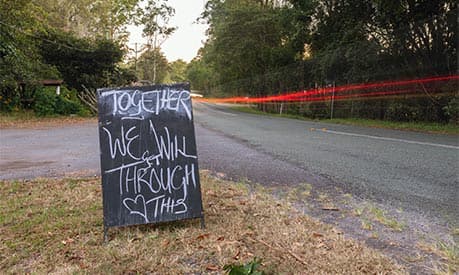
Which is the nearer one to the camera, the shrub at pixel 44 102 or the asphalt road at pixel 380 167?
the asphalt road at pixel 380 167

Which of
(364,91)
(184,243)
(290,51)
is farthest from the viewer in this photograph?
(290,51)

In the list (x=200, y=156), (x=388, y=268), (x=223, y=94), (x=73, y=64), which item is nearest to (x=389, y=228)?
(x=388, y=268)

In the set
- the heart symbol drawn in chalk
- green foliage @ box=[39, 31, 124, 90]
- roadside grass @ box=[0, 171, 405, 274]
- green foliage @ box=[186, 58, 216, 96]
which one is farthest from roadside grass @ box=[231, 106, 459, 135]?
green foliage @ box=[186, 58, 216, 96]

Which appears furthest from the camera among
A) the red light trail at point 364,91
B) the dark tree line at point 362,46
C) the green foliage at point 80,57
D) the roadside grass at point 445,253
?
the green foliage at point 80,57

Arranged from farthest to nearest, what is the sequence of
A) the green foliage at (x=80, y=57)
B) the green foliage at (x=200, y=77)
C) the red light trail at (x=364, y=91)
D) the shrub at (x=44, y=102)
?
the green foliage at (x=200, y=77) < the green foliage at (x=80, y=57) < the shrub at (x=44, y=102) < the red light trail at (x=364, y=91)

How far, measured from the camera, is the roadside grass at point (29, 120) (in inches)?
620

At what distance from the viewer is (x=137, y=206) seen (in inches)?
113

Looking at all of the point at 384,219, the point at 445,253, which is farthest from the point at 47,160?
the point at 445,253

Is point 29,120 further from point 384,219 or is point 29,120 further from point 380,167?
point 384,219

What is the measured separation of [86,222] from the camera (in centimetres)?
314

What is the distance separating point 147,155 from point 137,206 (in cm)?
41

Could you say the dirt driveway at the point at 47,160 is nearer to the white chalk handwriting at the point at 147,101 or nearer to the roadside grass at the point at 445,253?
the white chalk handwriting at the point at 147,101

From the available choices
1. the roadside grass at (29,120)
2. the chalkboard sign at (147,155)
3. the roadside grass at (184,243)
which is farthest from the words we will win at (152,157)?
the roadside grass at (29,120)

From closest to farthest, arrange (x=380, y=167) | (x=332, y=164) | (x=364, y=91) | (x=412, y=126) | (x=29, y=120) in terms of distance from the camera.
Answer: (x=380, y=167) → (x=332, y=164) → (x=412, y=126) → (x=364, y=91) → (x=29, y=120)
